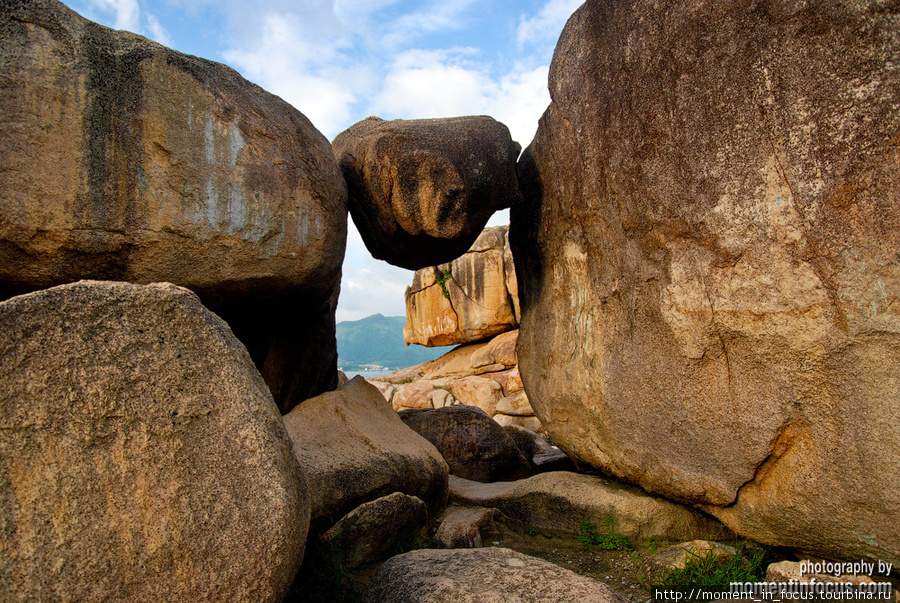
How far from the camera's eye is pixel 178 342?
2008 mm

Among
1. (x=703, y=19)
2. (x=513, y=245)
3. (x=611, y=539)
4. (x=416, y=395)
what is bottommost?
(x=416, y=395)

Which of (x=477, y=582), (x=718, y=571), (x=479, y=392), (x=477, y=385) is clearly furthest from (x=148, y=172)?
(x=477, y=385)

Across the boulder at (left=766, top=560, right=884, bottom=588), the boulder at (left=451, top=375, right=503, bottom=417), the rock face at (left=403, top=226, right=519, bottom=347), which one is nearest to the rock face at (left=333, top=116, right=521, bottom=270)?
the boulder at (left=766, top=560, right=884, bottom=588)

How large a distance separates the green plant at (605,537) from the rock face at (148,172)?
2735 millimetres

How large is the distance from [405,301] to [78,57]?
18218 millimetres

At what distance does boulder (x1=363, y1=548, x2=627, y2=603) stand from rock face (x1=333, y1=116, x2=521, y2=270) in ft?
8.73

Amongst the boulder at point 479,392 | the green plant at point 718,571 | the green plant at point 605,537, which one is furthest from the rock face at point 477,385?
the green plant at point 718,571

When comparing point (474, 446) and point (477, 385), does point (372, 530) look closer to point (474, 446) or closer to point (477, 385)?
point (474, 446)

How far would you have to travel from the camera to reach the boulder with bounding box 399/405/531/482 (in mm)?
6336

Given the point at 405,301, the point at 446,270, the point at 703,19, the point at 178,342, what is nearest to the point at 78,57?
the point at 178,342

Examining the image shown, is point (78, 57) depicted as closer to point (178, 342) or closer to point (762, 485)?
point (178, 342)

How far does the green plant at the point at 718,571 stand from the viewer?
3.34 m

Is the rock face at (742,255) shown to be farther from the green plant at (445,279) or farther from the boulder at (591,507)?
the green plant at (445,279)

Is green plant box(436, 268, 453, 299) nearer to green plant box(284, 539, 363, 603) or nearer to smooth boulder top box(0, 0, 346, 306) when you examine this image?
smooth boulder top box(0, 0, 346, 306)
